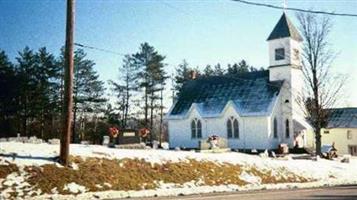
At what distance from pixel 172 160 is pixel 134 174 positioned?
3700 millimetres

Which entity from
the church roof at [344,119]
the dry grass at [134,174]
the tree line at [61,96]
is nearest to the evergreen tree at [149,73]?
the tree line at [61,96]

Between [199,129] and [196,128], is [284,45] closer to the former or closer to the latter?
[199,129]

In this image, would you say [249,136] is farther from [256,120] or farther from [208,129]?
[208,129]

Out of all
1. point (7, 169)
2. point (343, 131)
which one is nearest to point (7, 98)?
point (7, 169)

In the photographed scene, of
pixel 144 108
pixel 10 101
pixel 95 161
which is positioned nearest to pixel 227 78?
pixel 144 108

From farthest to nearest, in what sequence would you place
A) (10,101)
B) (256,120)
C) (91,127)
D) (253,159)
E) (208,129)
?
1. (91,127)
2. (10,101)
3. (208,129)
4. (256,120)
5. (253,159)

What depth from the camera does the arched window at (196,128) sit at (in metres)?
50.7

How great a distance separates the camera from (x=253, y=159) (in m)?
28.3

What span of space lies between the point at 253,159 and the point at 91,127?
48208mm

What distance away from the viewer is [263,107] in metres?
45.3

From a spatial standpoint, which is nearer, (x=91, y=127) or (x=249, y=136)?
(x=249, y=136)

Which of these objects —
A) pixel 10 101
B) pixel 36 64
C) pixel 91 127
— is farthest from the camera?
pixel 91 127

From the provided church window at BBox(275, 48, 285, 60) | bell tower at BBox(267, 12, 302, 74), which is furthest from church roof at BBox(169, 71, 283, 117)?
church window at BBox(275, 48, 285, 60)

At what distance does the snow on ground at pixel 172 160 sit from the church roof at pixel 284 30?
59.4 feet
